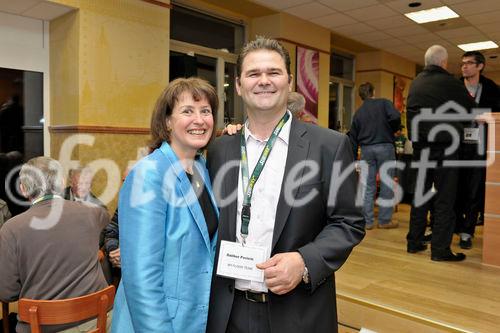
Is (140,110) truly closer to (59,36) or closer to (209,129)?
(59,36)

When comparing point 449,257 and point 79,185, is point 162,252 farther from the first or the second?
point 449,257

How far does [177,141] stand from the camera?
139 cm

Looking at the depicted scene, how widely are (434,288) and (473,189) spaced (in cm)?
144

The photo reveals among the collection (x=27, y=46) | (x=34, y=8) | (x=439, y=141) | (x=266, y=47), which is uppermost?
(x=34, y=8)

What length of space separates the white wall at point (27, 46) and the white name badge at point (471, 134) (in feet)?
14.2

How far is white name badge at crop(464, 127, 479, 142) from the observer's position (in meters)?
3.47

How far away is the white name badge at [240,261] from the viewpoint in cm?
121

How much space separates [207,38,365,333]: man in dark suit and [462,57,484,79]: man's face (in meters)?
2.97

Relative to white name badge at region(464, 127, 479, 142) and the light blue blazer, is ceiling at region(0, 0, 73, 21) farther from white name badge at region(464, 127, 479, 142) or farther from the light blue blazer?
white name badge at region(464, 127, 479, 142)

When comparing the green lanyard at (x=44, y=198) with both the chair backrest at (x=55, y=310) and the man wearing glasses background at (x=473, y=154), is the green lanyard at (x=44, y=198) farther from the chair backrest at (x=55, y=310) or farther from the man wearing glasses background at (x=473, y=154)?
the man wearing glasses background at (x=473, y=154)

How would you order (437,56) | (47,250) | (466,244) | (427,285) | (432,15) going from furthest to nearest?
(432,15) < (466,244) < (437,56) < (427,285) < (47,250)

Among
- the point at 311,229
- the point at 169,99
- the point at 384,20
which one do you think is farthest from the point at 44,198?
the point at 384,20

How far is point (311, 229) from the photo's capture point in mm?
1272

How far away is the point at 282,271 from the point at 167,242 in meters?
0.37
